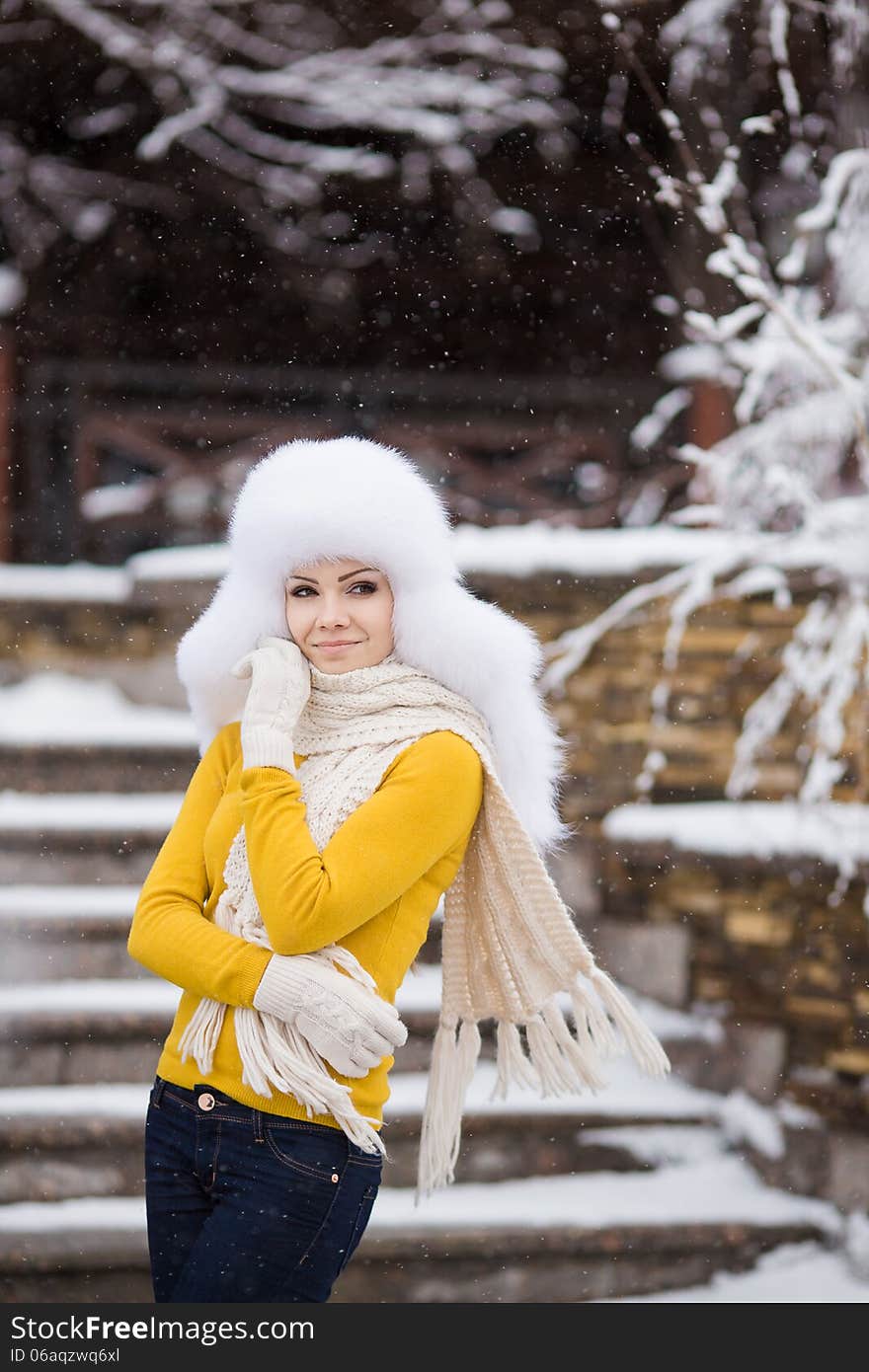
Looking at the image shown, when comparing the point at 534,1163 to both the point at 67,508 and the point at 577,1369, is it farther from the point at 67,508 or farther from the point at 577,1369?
the point at 67,508

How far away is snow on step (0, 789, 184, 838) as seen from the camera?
389cm

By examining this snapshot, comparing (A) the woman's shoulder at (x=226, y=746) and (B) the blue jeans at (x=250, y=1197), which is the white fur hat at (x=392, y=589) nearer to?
(A) the woman's shoulder at (x=226, y=746)

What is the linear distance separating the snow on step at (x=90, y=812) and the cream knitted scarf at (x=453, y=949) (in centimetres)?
215

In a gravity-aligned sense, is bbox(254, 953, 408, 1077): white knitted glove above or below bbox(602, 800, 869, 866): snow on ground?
above

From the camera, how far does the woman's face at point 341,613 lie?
5.49 ft

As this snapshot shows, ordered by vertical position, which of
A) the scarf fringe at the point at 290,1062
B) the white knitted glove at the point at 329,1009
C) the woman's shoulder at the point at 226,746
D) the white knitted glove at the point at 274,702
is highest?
the white knitted glove at the point at 274,702

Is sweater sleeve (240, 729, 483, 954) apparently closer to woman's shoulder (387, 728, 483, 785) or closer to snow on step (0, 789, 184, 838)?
woman's shoulder (387, 728, 483, 785)

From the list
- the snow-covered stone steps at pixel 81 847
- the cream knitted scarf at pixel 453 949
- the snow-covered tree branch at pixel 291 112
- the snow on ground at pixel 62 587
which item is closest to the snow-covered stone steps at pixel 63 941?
the snow-covered stone steps at pixel 81 847

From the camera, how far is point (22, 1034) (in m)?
3.30

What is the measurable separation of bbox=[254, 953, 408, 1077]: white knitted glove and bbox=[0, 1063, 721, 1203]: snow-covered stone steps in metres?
1.61

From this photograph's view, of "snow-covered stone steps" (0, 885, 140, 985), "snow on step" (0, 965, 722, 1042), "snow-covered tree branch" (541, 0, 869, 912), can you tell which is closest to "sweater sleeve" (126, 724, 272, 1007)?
"snow on step" (0, 965, 722, 1042)

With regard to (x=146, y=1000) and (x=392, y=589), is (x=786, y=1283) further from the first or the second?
(x=392, y=589)

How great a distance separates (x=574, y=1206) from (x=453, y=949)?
1.55 meters

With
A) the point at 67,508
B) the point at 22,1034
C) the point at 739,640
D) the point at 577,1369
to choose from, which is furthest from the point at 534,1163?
the point at 67,508
